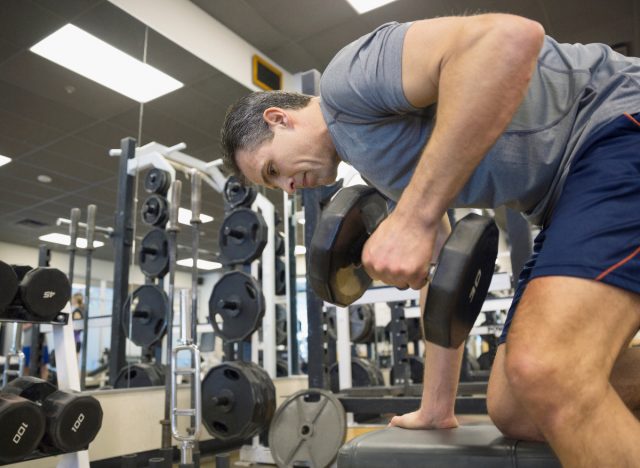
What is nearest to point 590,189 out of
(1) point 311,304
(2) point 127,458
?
(2) point 127,458

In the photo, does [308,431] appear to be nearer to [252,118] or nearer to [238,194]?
[252,118]

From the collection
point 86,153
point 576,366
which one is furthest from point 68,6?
point 576,366

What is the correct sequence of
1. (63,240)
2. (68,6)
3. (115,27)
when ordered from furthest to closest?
(115,27)
(68,6)
(63,240)

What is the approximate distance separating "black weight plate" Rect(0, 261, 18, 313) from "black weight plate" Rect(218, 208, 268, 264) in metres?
1.63

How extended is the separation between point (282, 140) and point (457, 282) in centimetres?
58

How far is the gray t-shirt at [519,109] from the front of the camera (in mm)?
999

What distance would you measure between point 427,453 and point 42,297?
1569 mm

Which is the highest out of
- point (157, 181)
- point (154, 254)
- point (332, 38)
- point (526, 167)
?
point (332, 38)

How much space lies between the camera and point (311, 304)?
281 cm

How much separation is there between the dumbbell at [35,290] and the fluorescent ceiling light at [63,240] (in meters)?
0.94

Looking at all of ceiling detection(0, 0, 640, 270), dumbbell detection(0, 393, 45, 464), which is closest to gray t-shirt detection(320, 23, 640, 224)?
dumbbell detection(0, 393, 45, 464)

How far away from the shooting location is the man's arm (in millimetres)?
854

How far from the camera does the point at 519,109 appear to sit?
102 centimetres

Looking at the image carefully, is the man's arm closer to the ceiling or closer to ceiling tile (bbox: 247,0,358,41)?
the ceiling
